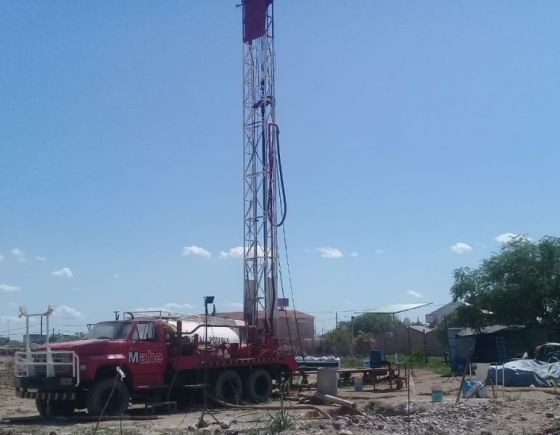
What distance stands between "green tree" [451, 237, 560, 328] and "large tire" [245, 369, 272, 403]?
18.9 meters

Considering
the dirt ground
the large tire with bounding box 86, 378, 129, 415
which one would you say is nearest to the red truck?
the large tire with bounding box 86, 378, 129, 415

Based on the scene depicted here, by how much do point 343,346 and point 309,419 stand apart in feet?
159

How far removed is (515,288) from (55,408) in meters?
25.4

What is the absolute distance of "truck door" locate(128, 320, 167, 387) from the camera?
18.5m

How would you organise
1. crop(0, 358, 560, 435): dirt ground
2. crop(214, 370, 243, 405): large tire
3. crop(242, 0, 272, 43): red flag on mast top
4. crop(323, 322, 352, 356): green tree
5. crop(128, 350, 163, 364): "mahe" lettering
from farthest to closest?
crop(323, 322, 352, 356): green tree, crop(242, 0, 272, 43): red flag on mast top, crop(214, 370, 243, 405): large tire, crop(128, 350, 163, 364): "mahe" lettering, crop(0, 358, 560, 435): dirt ground

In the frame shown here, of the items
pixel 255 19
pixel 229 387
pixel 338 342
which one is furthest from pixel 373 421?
pixel 338 342

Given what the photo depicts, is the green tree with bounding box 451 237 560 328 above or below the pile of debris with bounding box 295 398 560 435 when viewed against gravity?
above

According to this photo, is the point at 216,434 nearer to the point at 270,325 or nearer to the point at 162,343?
the point at 162,343

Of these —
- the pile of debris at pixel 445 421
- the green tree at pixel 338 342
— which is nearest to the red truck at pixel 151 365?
the pile of debris at pixel 445 421

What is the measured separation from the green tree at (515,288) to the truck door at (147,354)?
22833 millimetres

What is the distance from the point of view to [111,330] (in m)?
18.8

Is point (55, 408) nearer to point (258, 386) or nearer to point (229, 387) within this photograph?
point (229, 387)

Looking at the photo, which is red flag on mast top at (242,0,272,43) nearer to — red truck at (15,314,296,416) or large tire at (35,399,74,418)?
red truck at (15,314,296,416)

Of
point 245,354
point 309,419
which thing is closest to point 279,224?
point 245,354
